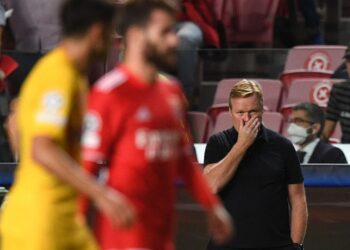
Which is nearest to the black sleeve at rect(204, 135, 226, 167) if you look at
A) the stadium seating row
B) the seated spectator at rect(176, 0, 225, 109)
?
the stadium seating row

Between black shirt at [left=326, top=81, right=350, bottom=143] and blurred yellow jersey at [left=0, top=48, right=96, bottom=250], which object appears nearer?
blurred yellow jersey at [left=0, top=48, right=96, bottom=250]

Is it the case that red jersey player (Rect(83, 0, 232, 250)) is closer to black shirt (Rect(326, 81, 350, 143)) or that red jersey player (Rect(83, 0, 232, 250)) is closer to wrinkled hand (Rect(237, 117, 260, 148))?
wrinkled hand (Rect(237, 117, 260, 148))

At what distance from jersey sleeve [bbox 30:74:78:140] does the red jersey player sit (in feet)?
0.36

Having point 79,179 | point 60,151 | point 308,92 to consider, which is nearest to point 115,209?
point 79,179

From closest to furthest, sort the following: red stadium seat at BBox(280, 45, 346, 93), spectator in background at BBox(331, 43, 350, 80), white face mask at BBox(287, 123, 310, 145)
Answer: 1. white face mask at BBox(287, 123, 310, 145)
2. spectator in background at BBox(331, 43, 350, 80)
3. red stadium seat at BBox(280, 45, 346, 93)

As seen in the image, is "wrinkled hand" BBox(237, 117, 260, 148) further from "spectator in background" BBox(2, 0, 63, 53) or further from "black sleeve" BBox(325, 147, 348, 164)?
"spectator in background" BBox(2, 0, 63, 53)

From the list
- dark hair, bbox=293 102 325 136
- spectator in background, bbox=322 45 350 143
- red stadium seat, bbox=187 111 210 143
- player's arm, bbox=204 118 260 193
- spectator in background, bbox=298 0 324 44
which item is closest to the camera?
player's arm, bbox=204 118 260 193

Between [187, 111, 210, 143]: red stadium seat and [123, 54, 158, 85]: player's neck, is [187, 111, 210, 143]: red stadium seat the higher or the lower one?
the lower one

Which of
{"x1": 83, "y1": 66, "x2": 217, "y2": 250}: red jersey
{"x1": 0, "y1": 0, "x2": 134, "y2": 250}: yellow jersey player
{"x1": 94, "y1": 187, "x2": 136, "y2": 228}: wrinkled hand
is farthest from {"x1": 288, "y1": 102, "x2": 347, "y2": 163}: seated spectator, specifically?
{"x1": 94, "y1": 187, "x2": 136, "y2": 228}: wrinkled hand

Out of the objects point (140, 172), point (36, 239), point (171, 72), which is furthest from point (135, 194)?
point (171, 72)

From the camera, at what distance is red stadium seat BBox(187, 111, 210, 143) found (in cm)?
979

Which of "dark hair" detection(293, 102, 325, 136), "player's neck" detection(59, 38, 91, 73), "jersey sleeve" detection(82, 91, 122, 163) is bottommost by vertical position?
"dark hair" detection(293, 102, 325, 136)

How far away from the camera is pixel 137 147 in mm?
4961

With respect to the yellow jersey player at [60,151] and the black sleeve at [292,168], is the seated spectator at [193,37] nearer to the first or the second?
the black sleeve at [292,168]
